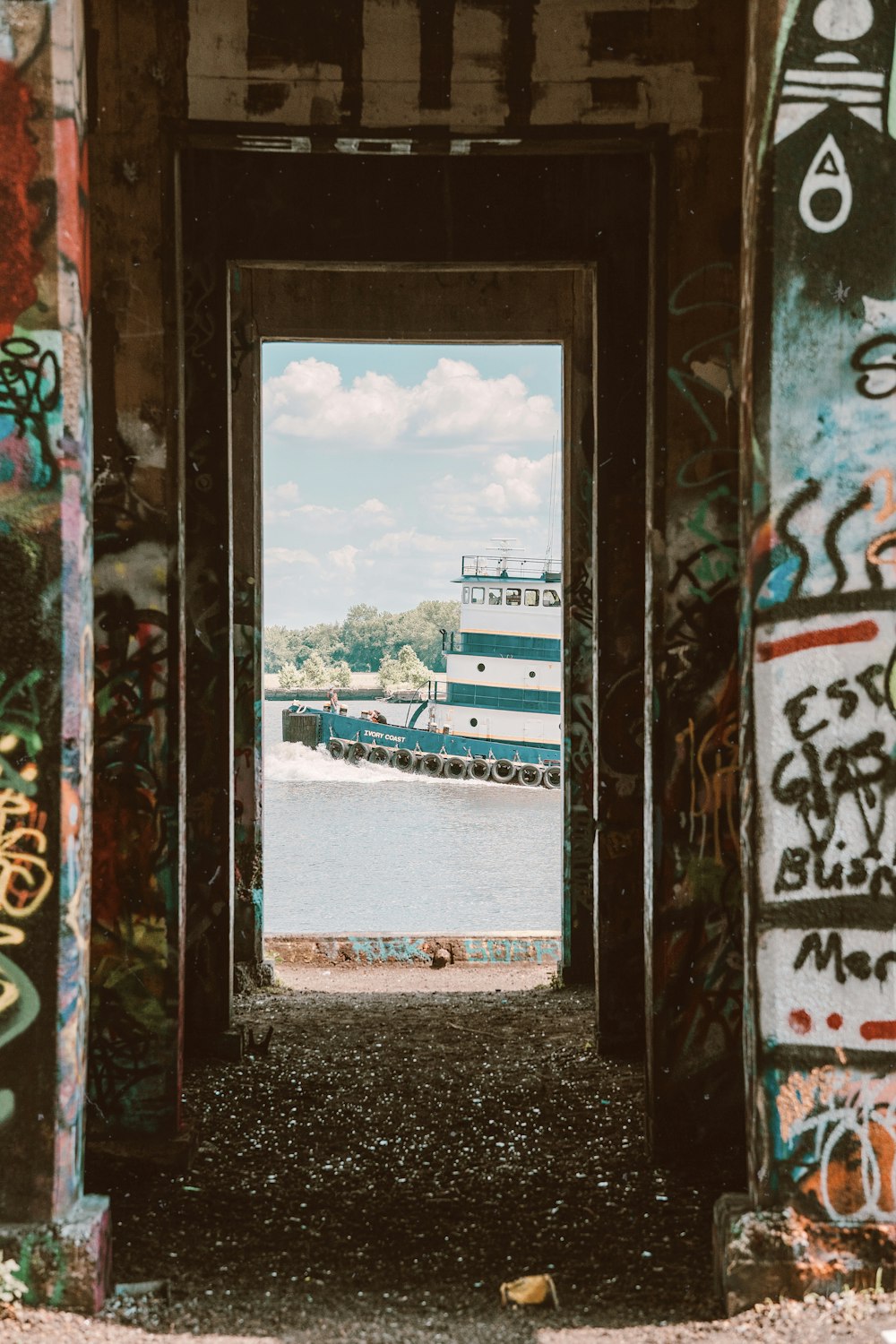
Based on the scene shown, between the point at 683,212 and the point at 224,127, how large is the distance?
7.26ft

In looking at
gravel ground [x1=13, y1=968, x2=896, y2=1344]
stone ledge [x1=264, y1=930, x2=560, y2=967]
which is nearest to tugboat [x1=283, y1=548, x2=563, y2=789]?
stone ledge [x1=264, y1=930, x2=560, y2=967]

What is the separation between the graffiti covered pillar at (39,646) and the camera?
3.48 meters

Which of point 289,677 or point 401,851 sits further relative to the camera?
point 289,677

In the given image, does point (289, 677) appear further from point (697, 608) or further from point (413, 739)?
point (697, 608)

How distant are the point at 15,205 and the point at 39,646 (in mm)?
1363

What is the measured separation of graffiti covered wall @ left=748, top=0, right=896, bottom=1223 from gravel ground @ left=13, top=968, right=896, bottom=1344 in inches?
26.4

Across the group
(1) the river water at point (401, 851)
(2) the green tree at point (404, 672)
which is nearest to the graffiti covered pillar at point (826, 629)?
(1) the river water at point (401, 851)

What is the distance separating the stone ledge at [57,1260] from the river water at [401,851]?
991 cm

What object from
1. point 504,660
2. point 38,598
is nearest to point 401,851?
point 504,660

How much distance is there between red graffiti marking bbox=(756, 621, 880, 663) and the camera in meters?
3.56

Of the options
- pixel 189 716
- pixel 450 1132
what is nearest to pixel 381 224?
pixel 189 716

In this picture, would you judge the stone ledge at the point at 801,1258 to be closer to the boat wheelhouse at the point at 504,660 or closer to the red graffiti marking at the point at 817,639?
the red graffiti marking at the point at 817,639

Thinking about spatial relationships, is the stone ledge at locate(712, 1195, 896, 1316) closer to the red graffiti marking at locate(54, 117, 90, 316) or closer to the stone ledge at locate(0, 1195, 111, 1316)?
the stone ledge at locate(0, 1195, 111, 1316)

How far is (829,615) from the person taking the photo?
141 inches
